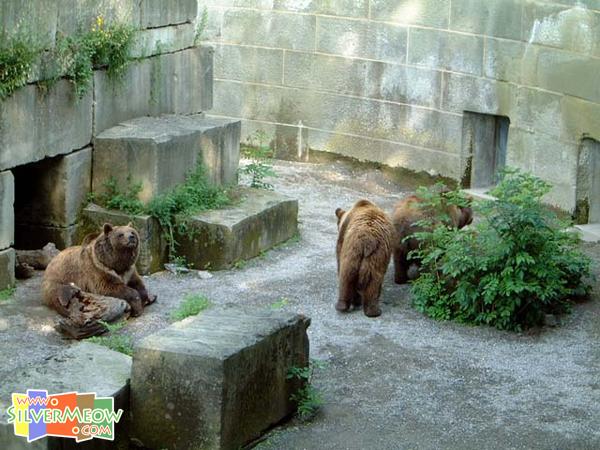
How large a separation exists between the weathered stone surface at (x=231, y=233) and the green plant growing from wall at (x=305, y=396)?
11.9ft

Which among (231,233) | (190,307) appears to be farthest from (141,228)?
(190,307)

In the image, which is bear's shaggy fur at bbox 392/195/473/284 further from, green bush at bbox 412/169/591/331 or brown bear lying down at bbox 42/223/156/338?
brown bear lying down at bbox 42/223/156/338

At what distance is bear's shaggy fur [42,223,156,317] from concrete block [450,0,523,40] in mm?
6380

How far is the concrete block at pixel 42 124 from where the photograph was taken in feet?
34.1

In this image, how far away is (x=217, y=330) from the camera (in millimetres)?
7656

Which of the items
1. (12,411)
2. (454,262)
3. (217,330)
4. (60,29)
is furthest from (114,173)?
(12,411)

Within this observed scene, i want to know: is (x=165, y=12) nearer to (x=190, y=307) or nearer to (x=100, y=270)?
(x=100, y=270)

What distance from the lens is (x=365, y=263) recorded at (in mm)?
10461

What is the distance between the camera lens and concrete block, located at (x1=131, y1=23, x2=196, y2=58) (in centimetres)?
1235

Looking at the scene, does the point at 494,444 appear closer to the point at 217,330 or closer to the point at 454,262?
the point at 217,330

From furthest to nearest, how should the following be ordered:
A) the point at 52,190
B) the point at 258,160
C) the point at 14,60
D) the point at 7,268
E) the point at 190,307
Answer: the point at 258,160 < the point at 52,190 < the point at 7,268 < the point at 14,60 < the point at 190,307

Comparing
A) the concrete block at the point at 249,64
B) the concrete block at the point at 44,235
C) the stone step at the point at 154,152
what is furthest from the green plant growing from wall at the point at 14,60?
the concrete block at the point at 249,64

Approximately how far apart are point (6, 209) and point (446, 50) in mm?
7020

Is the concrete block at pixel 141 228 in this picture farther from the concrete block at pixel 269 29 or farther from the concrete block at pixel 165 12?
the concrete block at pixel 269 29
